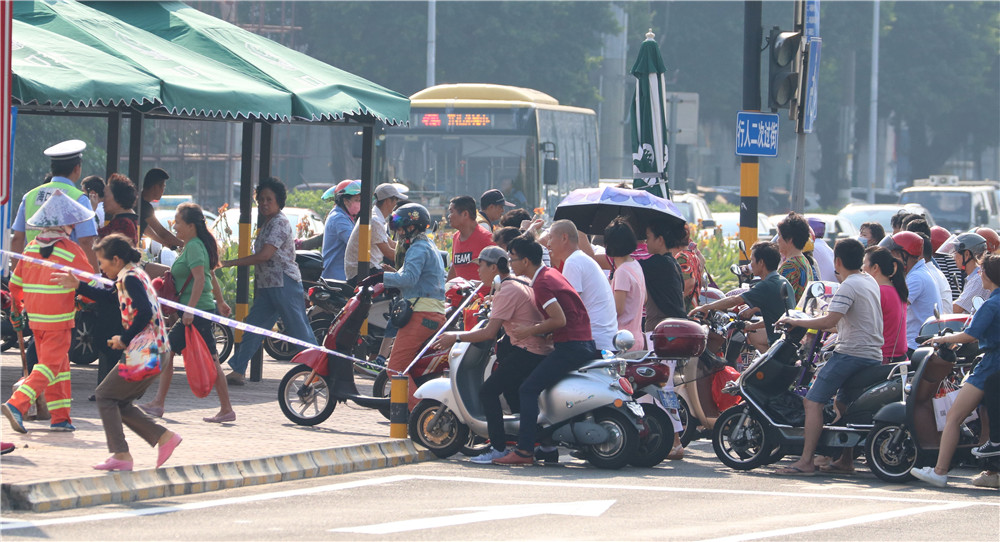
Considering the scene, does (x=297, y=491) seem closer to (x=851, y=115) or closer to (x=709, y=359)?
(x=709, y=359)

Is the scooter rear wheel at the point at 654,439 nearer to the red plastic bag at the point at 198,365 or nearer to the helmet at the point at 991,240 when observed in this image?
the red plastic bag at the point at 198,365

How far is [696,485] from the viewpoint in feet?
30.6

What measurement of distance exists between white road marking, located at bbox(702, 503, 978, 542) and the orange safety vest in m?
4.66

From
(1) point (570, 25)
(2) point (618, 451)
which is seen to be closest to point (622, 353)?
(2) point (618, 451)

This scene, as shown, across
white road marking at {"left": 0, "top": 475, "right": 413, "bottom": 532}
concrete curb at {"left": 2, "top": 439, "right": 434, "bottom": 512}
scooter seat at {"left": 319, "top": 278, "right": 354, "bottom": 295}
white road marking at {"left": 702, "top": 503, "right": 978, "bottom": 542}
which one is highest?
scooter seat at {"left": 319, "top": 278, "right": 354, "bottom": 295}

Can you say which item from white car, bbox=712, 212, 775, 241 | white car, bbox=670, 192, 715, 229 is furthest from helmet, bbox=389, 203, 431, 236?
white car, bbox=712, 212, 775, 241

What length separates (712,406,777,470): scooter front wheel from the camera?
33.2 ft

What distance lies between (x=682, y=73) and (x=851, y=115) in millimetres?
9716

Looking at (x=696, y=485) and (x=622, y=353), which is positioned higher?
(x=622, y=353)

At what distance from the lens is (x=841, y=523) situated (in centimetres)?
799

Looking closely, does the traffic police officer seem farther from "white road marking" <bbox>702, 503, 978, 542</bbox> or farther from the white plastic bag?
the white plastic bag

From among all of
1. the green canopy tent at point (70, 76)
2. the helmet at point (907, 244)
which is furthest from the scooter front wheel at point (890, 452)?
the green canopy tent at point (70, 76)

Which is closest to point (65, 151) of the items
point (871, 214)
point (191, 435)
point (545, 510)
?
point (191, 435)

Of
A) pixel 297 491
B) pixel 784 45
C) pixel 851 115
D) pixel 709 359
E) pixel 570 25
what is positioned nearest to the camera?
pixel 297 491
